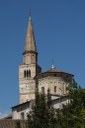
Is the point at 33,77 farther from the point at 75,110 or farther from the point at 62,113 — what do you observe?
the point at 75,110

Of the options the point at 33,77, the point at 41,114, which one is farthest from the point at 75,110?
the point at 33,77

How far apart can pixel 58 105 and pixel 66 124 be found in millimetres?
40007

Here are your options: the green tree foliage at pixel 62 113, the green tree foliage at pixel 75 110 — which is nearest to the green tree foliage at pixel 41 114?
the green tree foliage at pixel 62 113

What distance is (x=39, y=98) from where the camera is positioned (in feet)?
94.1

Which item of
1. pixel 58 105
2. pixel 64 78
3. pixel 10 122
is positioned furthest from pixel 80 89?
pixel 64 78

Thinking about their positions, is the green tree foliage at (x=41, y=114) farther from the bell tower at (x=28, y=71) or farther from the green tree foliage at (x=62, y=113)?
the bell tower at (x=28, y=71)

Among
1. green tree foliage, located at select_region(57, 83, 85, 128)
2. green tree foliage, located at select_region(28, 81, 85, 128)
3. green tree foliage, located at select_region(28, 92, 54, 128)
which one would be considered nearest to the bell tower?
green tree foliage, located at select_region(28, 81, 85, 128)

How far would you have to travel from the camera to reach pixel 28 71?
87750mm

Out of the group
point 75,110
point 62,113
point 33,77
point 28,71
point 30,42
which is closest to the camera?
point 75,110

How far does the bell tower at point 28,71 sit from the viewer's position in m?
87.7

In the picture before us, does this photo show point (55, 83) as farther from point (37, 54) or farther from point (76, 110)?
point (76, 110)

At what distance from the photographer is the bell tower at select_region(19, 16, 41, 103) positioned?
8769cm

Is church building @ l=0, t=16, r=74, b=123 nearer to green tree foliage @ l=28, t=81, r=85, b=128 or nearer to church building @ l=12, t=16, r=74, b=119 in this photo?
church building @ l=12, t=16, r=74, b=119

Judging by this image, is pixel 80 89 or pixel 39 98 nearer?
pixel 80 89
